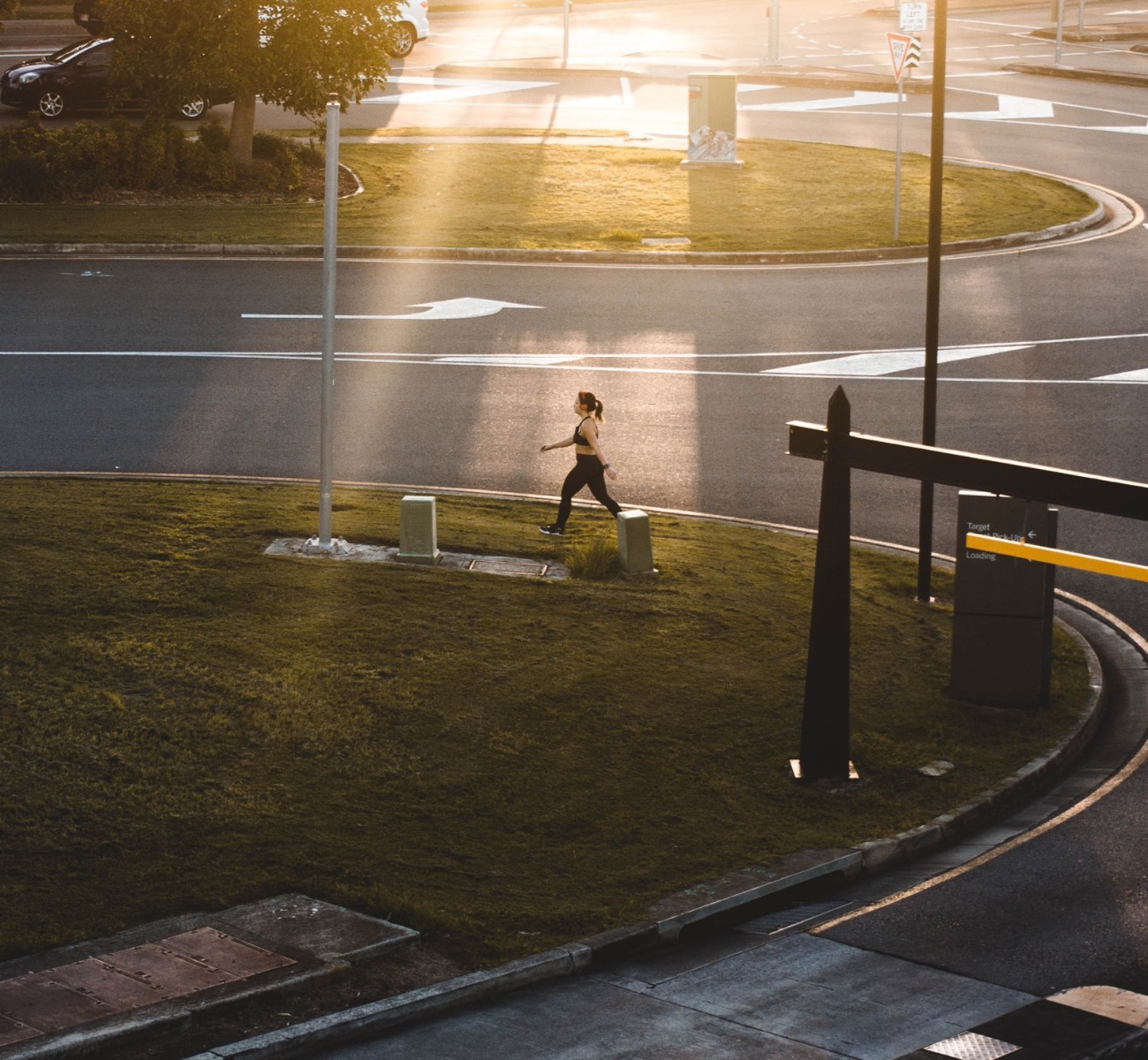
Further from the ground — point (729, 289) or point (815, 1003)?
point (729, 289)

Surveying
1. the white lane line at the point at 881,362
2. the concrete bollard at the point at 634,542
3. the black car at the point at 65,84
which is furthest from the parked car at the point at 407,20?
the concrete bollard at the point at 634,542

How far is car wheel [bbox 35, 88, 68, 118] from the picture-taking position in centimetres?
3475

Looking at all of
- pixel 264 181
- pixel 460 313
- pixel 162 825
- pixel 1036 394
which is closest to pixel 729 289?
pixel 460 313

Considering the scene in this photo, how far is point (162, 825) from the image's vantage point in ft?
31.0

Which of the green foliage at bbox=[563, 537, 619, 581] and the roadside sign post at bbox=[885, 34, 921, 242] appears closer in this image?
the green foliage at bbox=[563, 537, 619, 581]

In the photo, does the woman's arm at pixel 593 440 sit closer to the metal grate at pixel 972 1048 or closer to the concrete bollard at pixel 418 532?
the concrete bollard at pixel 418 532

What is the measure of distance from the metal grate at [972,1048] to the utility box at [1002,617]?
17.0ft

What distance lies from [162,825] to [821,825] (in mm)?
3770

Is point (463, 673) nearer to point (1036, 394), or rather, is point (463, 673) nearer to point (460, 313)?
point (1036, 394)

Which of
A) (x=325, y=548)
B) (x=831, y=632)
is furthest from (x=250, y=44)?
(x=831, y=632)

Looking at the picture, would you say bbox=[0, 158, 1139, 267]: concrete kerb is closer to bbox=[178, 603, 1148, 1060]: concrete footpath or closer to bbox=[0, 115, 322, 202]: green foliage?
bbox=[0, 115, 322, 202]: green foliage

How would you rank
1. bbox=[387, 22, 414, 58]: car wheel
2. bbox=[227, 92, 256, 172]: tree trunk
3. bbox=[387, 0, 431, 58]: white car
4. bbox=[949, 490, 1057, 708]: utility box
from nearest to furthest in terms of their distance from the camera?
1. bbox=[949, 490, 1057, 708]: utility box
2. bbox=[227, 92, 256, 172]: tree trunk
3. bbox=[387, 22, 414, 58]: car wheel
4. bbox=[387, 0, 431, 58]: white car

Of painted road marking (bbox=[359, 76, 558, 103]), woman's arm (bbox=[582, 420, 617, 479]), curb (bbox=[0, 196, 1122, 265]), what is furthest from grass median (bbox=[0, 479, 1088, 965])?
painted road marking (bbox=[359, 76, 558, 103])

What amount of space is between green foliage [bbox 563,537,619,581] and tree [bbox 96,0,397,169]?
54.7ft
